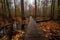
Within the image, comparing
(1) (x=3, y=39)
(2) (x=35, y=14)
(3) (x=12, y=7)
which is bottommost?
(1) (x=3, y=39)

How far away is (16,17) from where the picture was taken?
6305 millimetres

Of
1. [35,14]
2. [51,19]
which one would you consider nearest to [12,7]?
[35,14]

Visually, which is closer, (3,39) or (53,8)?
(3,39)

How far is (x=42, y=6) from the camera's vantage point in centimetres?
695

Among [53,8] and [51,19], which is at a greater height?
[53,8]

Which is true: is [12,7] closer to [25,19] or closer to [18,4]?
[18,4]

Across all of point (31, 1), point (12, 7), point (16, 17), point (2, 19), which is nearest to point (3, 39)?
point (2, 19)

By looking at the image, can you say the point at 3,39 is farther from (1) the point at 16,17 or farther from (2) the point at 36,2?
(2) the point at 36,2

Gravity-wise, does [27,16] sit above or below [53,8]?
below

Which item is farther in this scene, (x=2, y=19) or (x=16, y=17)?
(x=16, y=17)

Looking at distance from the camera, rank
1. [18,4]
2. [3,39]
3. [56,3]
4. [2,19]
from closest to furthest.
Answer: [3,39]
[2,19]
[56,3]
[18,4]

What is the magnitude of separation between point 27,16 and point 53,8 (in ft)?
5.16

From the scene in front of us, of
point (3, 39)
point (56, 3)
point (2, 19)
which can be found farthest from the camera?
point (56, 3)

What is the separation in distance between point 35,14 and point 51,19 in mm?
1321
